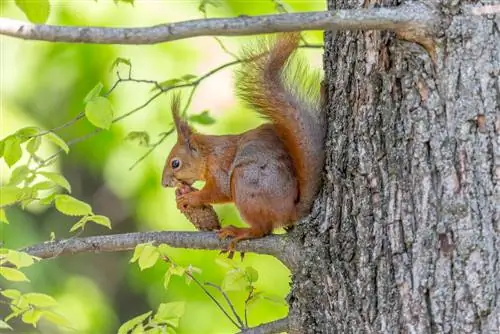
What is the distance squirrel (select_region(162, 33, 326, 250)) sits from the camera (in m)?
1.93

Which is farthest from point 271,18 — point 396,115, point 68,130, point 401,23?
point 68,130

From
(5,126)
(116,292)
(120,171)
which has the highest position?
(5,126)

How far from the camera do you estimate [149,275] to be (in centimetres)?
391

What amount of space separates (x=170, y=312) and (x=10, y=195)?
428 mm

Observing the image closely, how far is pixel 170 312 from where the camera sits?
192 centimetres

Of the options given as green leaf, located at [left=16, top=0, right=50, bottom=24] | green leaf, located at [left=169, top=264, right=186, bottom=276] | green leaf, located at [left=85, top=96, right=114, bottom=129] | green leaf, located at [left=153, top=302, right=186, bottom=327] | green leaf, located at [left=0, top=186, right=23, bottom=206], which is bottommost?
Result: green leaf, located at [left=153, top=302, right=186, bottom=327]

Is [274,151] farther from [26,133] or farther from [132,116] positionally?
[132,116]

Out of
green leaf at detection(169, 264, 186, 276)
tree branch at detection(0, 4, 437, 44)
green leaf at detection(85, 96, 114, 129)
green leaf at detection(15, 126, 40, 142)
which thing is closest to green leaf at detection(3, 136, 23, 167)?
green leaf at detection(15, 126, 40, 142)

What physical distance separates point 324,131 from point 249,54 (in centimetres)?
26

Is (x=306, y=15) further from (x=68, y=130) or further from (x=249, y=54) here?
(x=68, y=130)

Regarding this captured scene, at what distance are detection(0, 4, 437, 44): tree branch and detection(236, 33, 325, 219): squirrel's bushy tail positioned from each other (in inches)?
19.9

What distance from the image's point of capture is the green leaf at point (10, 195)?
1.70 meters

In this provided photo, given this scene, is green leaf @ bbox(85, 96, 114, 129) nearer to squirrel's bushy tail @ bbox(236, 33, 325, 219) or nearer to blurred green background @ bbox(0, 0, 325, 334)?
squirrel's bushy tail @ bbox(236, 33, 325, 219)

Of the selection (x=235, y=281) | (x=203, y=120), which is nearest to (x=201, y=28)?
(x=235, y=281)
